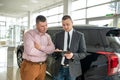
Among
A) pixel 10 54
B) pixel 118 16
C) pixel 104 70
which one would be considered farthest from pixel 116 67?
pixel 118 16

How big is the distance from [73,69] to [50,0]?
10.9 metres

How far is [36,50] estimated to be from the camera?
86.4 inches

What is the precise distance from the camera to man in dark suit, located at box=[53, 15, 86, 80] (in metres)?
2.14

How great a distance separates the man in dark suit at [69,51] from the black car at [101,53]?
1.56ft

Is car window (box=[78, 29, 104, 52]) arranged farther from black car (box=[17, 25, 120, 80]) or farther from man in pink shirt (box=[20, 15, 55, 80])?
man in pink shirt (box=[20, 15, 55, 80])

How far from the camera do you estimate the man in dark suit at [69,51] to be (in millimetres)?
2141

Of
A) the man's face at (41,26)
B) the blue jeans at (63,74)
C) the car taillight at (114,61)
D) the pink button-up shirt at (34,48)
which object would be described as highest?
the man's face at (41,26)

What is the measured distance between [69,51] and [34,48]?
0.42 metres

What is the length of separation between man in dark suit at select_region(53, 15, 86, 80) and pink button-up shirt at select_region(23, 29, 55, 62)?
0.43ft

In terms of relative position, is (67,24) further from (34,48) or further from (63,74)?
(63,74)

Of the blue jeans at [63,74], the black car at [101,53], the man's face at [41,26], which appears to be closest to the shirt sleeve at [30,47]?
the man's face at [41,26]

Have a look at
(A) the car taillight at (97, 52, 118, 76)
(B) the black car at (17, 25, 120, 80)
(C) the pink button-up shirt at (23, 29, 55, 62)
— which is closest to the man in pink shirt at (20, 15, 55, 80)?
(C) the pink button-up shirt at (23, 29, 55, 62)

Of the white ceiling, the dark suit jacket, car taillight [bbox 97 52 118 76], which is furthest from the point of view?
the white ceiling

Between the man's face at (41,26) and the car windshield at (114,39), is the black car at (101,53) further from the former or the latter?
the man's face at (41,26)
